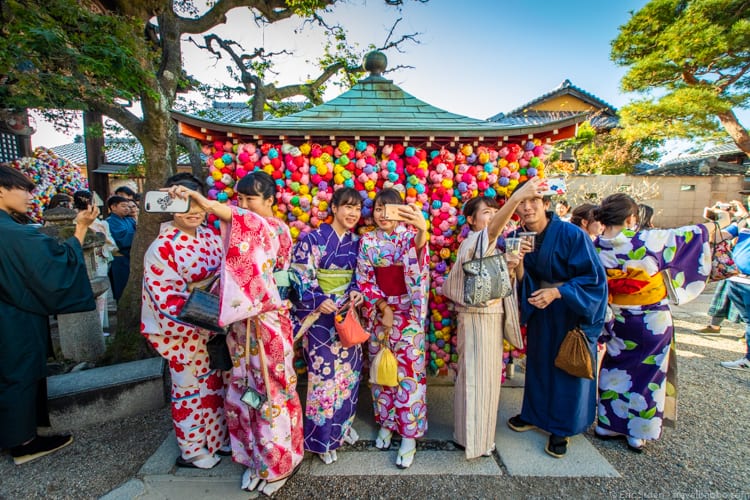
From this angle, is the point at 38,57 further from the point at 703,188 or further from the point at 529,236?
the point at 703,188

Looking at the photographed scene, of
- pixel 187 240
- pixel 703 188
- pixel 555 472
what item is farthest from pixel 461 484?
pixel 703 188

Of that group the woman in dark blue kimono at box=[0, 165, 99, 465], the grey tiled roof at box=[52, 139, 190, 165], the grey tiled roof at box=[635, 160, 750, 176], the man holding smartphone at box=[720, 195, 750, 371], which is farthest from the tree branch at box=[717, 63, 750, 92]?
the grey tiled roof at box=[52, 139, 190, 165]

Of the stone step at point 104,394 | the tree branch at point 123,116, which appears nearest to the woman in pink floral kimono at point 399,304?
the stone step at point 104,394

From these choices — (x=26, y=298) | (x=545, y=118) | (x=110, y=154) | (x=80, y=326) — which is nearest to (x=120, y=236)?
(x=80, y=326)

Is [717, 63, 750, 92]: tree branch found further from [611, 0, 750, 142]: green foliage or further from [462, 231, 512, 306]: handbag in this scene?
[462, 231, 512, 306]: handbag

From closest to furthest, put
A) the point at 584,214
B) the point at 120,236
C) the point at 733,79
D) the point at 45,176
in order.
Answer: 1. the point at 584,214
2. the point at 120,236
3. the point at 45,176
4. the point at 733,79

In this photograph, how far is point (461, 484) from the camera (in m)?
2.48

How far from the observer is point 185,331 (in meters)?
2.47

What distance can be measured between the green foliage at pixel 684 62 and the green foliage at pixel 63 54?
13.8 m

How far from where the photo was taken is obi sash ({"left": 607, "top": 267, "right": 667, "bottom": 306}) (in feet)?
9.07

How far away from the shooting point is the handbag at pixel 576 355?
8.25 ft

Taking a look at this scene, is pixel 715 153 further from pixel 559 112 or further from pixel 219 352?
pixel 219 352

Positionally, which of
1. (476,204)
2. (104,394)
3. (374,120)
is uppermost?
(374,120)

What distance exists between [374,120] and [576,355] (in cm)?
290
